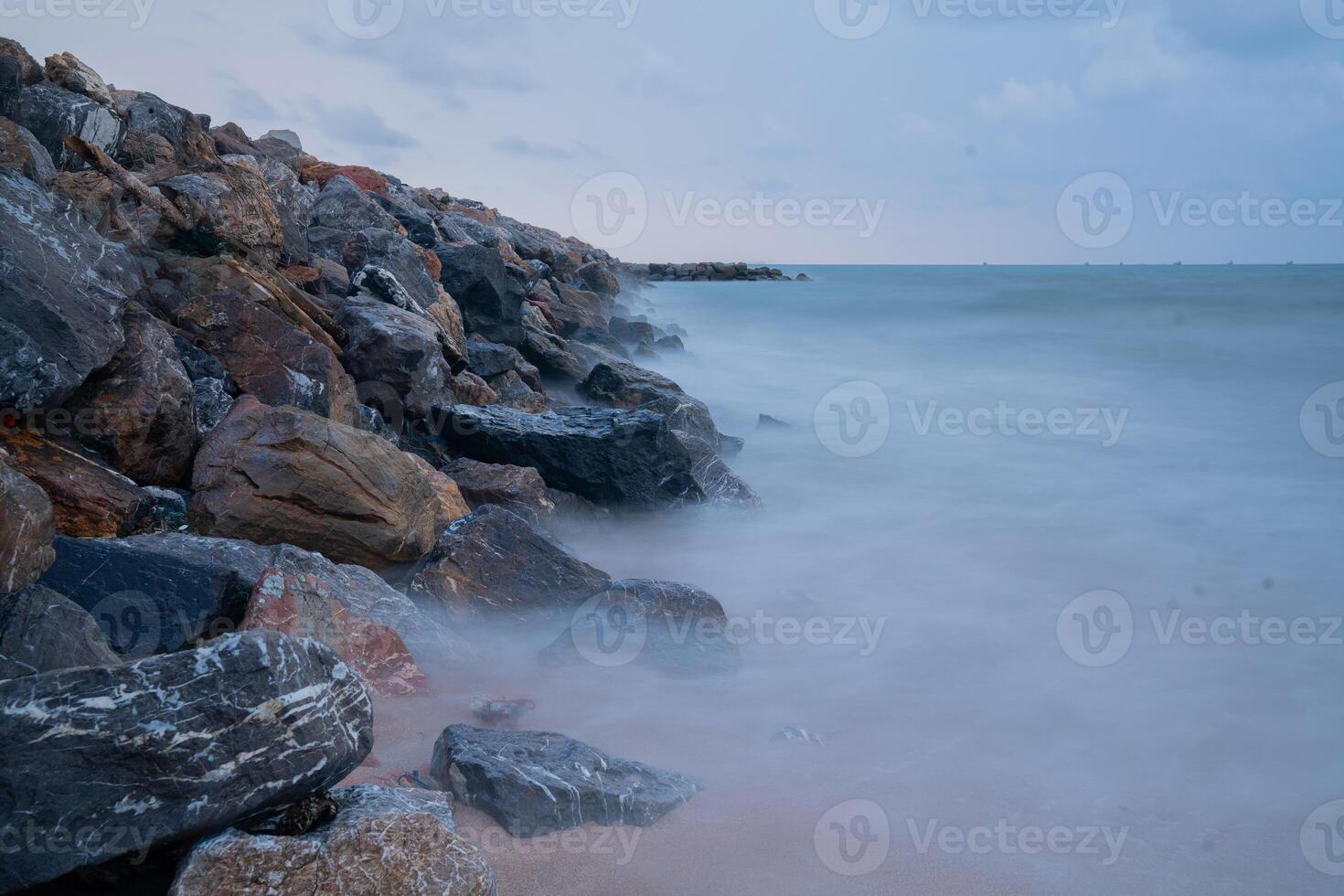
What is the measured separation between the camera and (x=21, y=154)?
6164mm

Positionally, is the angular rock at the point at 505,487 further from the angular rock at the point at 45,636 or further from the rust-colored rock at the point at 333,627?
the angular rock at the point at 45,636

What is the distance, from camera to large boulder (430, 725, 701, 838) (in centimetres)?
371

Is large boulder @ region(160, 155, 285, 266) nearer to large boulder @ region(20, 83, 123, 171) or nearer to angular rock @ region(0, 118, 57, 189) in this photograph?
large boulder @ region(20, 83, 123, 171)

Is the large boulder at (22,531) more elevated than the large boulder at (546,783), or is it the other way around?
the large boulder at (22,531)

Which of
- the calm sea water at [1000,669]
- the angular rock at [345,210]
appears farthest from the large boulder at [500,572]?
the angular rock at [345,210]

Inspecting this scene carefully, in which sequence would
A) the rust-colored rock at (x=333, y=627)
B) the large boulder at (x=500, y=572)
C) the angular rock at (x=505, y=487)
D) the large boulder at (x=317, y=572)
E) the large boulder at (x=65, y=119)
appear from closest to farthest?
the rust-colored rock at (x=333, y=627) → the large boulder at (x=317, y=572) → the large boulder at (x=500, y=572) → the angular rock at (x=505, y=487) → the large boulder at (x=65, y=119)

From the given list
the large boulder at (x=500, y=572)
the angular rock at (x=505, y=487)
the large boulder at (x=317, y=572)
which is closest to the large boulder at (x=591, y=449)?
the angular rock at (x=505, y=487)

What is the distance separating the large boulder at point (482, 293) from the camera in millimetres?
11602

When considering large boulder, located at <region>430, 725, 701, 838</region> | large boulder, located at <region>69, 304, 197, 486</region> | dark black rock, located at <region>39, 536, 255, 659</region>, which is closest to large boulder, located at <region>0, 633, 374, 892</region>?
large boulder, located at <region>430, 725, 701, 838</region>

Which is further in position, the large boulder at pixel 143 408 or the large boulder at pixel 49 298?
the large boulder at pixel 143 408

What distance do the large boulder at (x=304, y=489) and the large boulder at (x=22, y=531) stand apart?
1536mm

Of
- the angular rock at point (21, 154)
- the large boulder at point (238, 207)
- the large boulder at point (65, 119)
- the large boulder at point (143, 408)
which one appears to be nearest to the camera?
the large boulder at point (143, 408)

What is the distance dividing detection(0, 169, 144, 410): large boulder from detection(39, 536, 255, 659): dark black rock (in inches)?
38.4

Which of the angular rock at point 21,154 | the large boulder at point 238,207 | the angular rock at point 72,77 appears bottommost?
the angular rock at point 21,154
